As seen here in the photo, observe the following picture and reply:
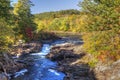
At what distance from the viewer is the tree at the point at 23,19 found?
72.8m

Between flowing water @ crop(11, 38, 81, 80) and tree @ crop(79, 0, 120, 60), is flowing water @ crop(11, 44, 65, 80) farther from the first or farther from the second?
tree @ crop(79, 0, 120, 60)

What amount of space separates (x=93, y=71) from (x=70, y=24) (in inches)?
4755

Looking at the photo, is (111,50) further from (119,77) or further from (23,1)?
(23,1)

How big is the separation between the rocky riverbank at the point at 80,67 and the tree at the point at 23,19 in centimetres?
1770

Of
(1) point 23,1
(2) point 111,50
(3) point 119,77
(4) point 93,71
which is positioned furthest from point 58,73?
(1) point 23,1

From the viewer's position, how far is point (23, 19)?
73938 mm

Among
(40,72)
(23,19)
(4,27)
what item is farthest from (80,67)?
(23,19)

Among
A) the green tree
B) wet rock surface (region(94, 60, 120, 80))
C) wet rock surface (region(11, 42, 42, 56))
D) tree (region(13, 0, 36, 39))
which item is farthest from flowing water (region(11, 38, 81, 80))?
tree (region(13, 0, 36, 39))

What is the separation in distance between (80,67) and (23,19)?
1390 inches

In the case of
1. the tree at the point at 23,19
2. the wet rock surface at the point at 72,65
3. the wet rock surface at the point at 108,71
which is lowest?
the wet rock surface at the point at 72,65

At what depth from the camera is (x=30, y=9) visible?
79812 mm

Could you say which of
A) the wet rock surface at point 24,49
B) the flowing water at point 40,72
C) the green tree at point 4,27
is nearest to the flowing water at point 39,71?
the flowing water at point 40,72

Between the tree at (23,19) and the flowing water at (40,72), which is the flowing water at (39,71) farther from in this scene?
the tree at (23,19)

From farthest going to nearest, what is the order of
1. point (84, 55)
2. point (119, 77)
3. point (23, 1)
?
1. point (23, 1)
2. point (84, 55)
3. point (119, 77)
